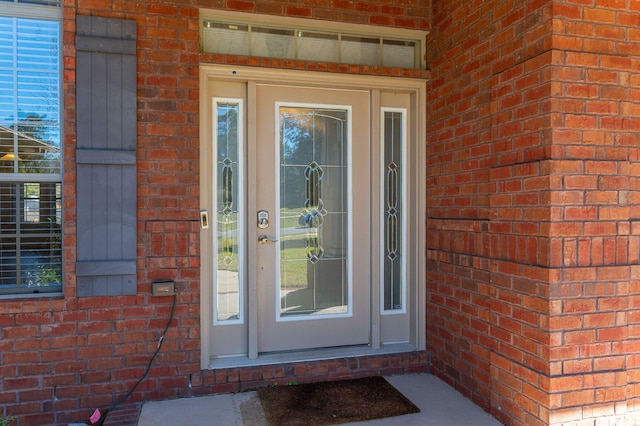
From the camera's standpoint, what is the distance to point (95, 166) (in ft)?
9.30

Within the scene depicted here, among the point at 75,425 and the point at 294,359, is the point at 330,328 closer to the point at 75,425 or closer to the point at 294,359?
the point at 294,359

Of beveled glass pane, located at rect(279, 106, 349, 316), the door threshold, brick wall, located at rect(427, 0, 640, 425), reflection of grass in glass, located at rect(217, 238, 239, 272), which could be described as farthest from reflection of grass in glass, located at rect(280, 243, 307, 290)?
brick wall, located at rect(427, 0, 640, 425)

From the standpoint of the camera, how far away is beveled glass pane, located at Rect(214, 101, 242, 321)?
10.6ft

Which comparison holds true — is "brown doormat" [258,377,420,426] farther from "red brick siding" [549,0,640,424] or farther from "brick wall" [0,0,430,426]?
"red brick siding" [549,0,640,424]

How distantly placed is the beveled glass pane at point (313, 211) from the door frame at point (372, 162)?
9.0 inches

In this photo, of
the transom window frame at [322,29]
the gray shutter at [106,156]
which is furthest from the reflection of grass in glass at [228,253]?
the transom window frame at [322,29]

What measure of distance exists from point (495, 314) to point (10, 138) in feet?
10.6

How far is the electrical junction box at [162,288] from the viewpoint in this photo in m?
2.89

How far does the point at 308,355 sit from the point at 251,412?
0.66m

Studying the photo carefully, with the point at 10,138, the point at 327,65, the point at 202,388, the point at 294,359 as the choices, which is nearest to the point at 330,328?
the point at 294,359

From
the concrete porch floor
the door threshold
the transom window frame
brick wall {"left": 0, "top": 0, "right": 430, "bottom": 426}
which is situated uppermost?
the transom window frame

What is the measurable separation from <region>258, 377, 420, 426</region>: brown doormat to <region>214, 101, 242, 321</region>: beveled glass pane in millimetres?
660

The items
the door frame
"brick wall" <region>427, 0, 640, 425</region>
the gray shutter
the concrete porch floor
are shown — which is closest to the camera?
"brick wall" <region>427, 0, 640, 425</region>

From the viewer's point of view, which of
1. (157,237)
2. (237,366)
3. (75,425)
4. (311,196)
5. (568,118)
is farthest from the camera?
(311,196)
